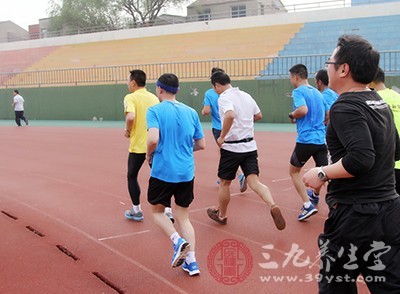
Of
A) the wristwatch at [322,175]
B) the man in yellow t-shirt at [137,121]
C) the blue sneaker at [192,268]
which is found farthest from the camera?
the man in yellow t-shirt at [137,121]

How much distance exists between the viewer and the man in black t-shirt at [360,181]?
259 centimetres

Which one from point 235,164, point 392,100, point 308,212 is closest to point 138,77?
point 235,164

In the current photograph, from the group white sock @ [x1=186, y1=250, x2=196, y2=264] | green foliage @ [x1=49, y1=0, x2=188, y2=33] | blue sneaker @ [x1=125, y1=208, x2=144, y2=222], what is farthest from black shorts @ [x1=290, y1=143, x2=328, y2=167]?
green foliage @ [x1=49, y1=0, x2=188, y2=33]

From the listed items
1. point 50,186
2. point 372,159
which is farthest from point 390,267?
point 50,186

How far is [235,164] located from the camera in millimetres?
5797

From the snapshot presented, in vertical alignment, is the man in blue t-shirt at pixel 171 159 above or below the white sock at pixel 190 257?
above

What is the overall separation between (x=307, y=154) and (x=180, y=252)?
2643 mm

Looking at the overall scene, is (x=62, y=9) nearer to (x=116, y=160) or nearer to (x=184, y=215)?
(x=116, y=160)

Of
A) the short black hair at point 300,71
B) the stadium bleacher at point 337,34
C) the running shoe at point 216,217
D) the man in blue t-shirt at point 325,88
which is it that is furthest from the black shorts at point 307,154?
the stadium bleacher at point 337,34

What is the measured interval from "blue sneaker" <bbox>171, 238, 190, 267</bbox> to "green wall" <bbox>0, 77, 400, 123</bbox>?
639 inches

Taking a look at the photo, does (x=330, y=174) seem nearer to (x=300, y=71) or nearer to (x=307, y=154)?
(x=307, y=154)

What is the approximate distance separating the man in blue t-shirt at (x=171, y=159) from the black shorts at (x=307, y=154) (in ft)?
6.98

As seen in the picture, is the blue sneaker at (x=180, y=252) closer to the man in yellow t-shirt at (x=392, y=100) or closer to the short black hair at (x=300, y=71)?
the man in yellow t-shirt at (x=392, y=100)

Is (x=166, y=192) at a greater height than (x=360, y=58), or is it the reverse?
(x=360, y=58)
